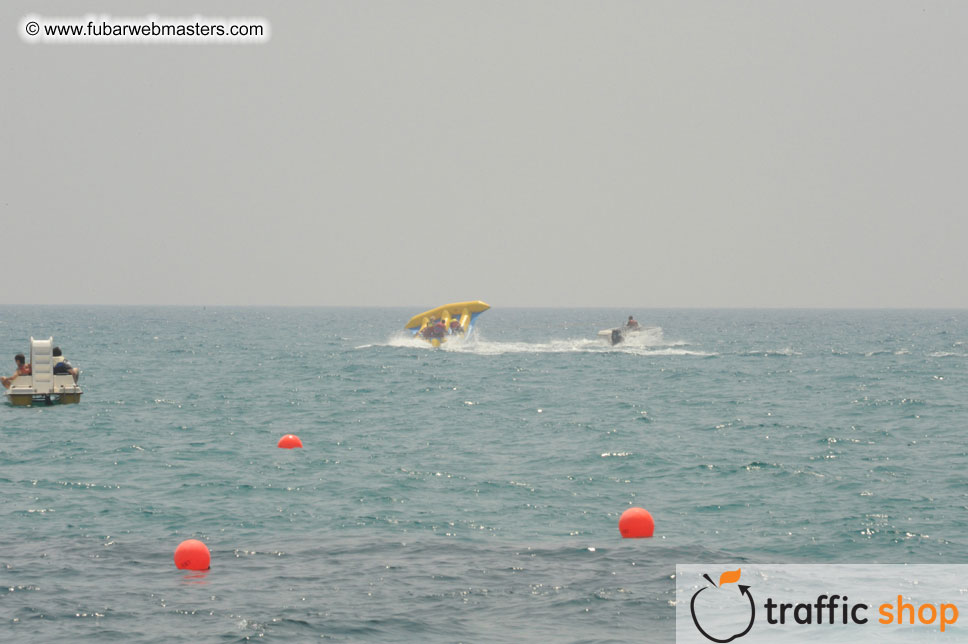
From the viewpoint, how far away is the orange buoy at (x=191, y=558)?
564 inches

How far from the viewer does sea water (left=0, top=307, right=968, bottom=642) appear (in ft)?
41.7

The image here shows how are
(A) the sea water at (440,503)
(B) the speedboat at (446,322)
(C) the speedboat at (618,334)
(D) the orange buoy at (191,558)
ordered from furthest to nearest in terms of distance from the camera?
(C) the speedboat at (618,334), (B) the speedboat at (446,322), (D) the orange buoy at (191,558), (A) the sea water at (440,503)

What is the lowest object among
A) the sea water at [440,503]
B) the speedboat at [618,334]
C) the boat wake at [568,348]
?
the sea water at [440,503]

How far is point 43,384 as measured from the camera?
31312 millimetres

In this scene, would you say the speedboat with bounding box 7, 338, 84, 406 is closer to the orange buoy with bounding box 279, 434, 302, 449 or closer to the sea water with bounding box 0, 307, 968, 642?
the sea water with bounding box 0, 307, 968, 642

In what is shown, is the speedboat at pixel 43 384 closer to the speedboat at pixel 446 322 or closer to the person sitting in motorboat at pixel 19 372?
the person sitting in motorboat at pixel 19 372

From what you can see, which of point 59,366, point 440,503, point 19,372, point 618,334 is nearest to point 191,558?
point 440,503

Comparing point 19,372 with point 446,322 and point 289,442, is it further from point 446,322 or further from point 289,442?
point 446,322

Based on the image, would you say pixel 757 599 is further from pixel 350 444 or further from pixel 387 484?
pixel 350 444

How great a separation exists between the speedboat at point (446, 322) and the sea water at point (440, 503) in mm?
21189

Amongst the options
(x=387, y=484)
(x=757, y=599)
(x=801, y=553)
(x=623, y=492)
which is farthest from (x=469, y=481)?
(x=757, y=599)

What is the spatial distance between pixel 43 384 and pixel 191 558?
64.0 ft

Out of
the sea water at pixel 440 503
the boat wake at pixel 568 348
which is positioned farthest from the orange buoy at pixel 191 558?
the boat wake at pixel 568 348

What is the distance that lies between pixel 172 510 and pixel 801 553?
1087 centimetres
